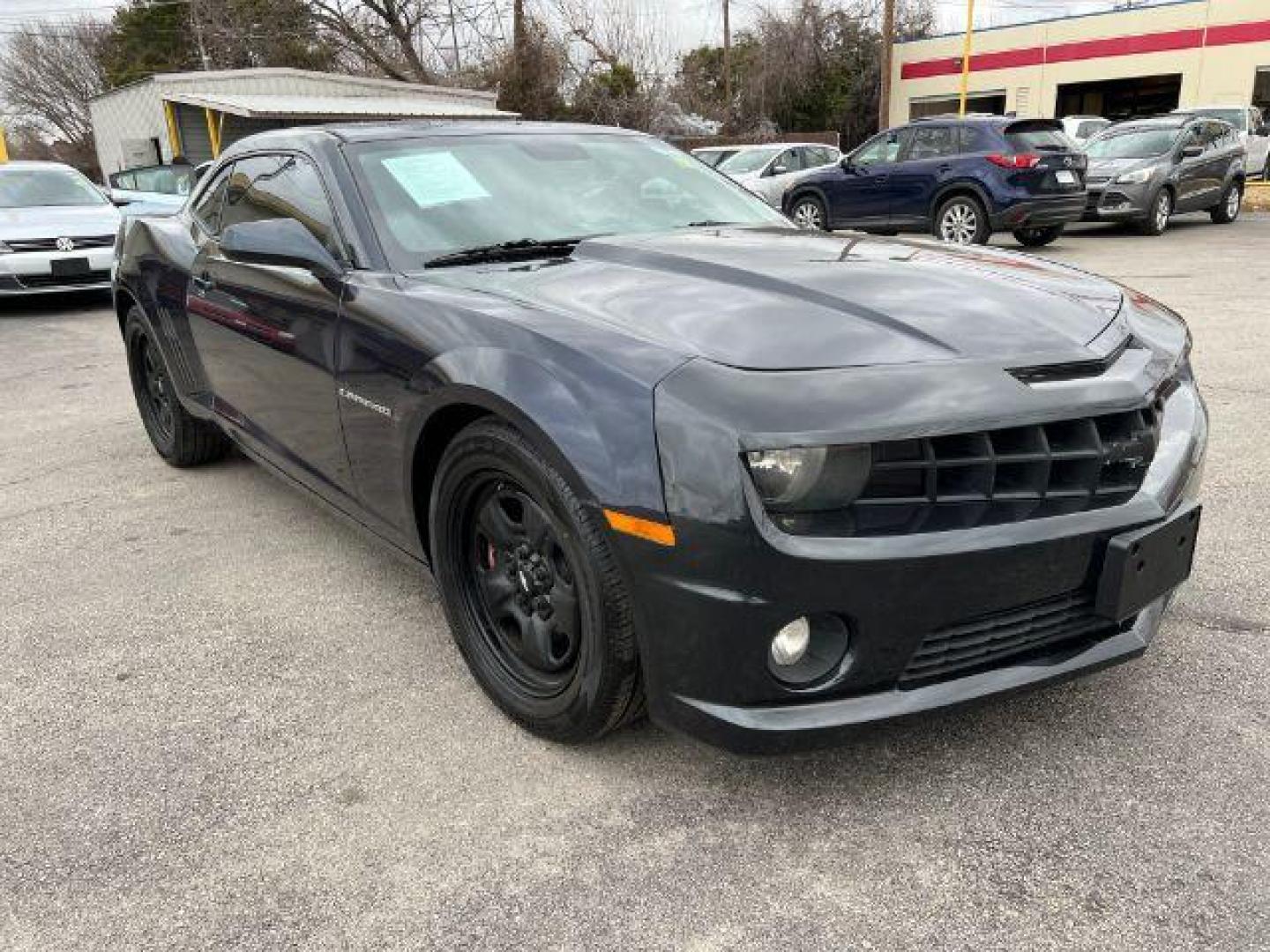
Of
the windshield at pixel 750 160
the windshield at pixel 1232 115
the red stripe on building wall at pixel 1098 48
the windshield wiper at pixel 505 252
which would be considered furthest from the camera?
the red stripe on building wall at pixel 1098 48

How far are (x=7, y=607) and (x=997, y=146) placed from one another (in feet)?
38.2

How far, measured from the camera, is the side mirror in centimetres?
295

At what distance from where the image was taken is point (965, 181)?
12.1 m

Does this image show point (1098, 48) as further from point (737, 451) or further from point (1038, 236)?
point (737, 451)

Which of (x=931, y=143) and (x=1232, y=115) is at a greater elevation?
(x=1232, y=115)

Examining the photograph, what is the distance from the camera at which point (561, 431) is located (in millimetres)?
2088

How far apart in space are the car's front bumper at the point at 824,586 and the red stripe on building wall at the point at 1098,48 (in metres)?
32.4

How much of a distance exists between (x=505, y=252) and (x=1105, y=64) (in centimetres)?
3398

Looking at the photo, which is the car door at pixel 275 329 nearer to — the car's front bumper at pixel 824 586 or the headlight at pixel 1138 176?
the car's front bumper at pixel 824 586

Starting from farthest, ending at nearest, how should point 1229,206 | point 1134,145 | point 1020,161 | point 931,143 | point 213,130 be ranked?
1. point 213,130
2. point 1229,206
3. point 1134,145
4. point 931,143
5. point 1020,161

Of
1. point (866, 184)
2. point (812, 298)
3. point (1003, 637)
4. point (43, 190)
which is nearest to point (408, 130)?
point (812, 298)

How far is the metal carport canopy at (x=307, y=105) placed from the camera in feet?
66.1

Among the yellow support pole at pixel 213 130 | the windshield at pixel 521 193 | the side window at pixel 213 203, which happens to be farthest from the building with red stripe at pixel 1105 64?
the side window at pixel 213 203

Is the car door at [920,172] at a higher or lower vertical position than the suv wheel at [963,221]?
higher
